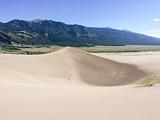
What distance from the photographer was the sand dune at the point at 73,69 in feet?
83.4

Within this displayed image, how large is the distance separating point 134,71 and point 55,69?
7155 millimetres

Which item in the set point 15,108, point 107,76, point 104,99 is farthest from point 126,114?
point 107,76

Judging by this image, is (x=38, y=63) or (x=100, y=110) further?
(x=38, y=63)

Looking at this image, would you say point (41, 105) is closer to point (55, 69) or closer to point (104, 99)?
point (104, 99)

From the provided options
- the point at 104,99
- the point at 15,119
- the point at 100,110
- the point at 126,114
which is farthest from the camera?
the point at 104,99

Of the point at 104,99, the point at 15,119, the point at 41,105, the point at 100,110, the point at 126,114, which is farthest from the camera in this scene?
the point at 104,99

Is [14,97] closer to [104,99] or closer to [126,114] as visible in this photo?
[104,99]

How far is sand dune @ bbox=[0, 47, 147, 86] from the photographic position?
83.4 ft

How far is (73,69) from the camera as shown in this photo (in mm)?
28672

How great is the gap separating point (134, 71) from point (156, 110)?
2136 cm

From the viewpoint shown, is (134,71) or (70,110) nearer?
(70,110)

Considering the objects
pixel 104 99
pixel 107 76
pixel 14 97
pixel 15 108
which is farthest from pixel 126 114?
pixel 107 76

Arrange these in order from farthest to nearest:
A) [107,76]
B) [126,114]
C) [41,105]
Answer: [107,76]
[41,105]
[126,114]

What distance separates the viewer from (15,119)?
6.38 m
